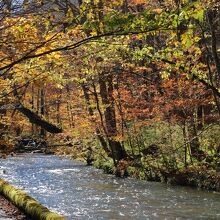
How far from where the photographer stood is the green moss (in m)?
8.29

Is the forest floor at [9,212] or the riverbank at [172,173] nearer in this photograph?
the forest floor at [9,212]

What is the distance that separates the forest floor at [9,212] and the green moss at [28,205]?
116 millimetres

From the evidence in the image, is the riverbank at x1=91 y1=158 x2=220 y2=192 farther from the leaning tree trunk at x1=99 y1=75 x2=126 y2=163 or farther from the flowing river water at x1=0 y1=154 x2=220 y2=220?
the leaning tree trunk at x1=99 y1=75 x2=126 y2=163

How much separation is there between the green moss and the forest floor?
0.12 meters

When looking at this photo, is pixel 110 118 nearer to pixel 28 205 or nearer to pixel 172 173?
pixel 172 173

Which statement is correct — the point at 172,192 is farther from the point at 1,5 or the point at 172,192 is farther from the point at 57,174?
the point at 1,5

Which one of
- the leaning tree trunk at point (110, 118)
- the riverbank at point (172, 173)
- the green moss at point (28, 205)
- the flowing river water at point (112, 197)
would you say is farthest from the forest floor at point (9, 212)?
the leaning tree trunk at point (110, 118)

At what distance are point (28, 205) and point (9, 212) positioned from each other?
2.60 feet

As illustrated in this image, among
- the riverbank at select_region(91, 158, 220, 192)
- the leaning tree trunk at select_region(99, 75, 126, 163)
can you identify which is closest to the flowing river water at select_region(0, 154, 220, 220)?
the riverbank at select_region(91, 158, 220, 192)

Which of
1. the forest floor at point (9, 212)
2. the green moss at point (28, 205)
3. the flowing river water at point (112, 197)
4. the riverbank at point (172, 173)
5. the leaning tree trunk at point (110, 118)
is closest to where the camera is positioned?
the green moss at point (28, 205)

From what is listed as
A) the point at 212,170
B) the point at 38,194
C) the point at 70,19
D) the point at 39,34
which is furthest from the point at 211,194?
the point at 70,19

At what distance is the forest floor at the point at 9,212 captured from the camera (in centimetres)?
924

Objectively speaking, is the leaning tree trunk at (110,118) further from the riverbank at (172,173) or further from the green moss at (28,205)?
the green moss at (28,205)

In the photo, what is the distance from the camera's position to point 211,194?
1334 cm
